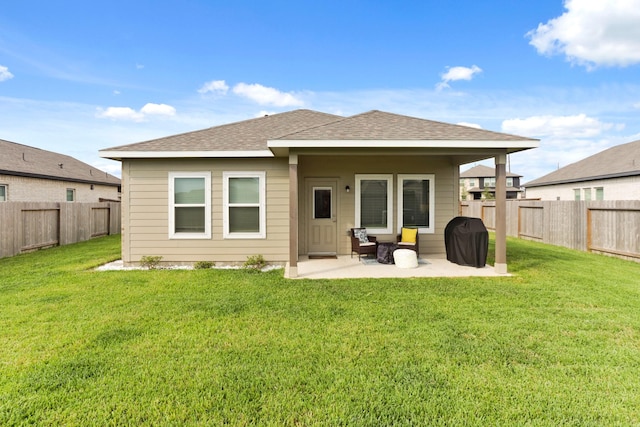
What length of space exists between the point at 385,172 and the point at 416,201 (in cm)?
115

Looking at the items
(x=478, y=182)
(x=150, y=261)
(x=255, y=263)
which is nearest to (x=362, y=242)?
(x=255, y=263)

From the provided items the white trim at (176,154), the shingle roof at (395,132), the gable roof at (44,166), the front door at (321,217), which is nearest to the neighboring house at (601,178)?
the shingle roof at (395,132)

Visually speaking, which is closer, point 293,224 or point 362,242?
point 293,224

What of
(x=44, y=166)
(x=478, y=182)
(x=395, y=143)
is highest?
(x=478, y=182)

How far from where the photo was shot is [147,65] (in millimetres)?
13711

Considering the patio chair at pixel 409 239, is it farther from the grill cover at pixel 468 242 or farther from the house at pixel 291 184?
the grill cover at pixel 468 242

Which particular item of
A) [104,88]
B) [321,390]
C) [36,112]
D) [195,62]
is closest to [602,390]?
[321,390]

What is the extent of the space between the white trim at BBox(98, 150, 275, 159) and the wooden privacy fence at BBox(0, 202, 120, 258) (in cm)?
427

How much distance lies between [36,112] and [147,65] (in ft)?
25.7

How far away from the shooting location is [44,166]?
1605cm

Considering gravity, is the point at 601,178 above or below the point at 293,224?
above

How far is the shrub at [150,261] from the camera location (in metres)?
7.39

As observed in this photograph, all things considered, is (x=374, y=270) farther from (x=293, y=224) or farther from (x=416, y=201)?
(x=416, y=201)

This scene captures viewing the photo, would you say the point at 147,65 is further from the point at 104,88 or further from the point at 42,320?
the point at 42,320
